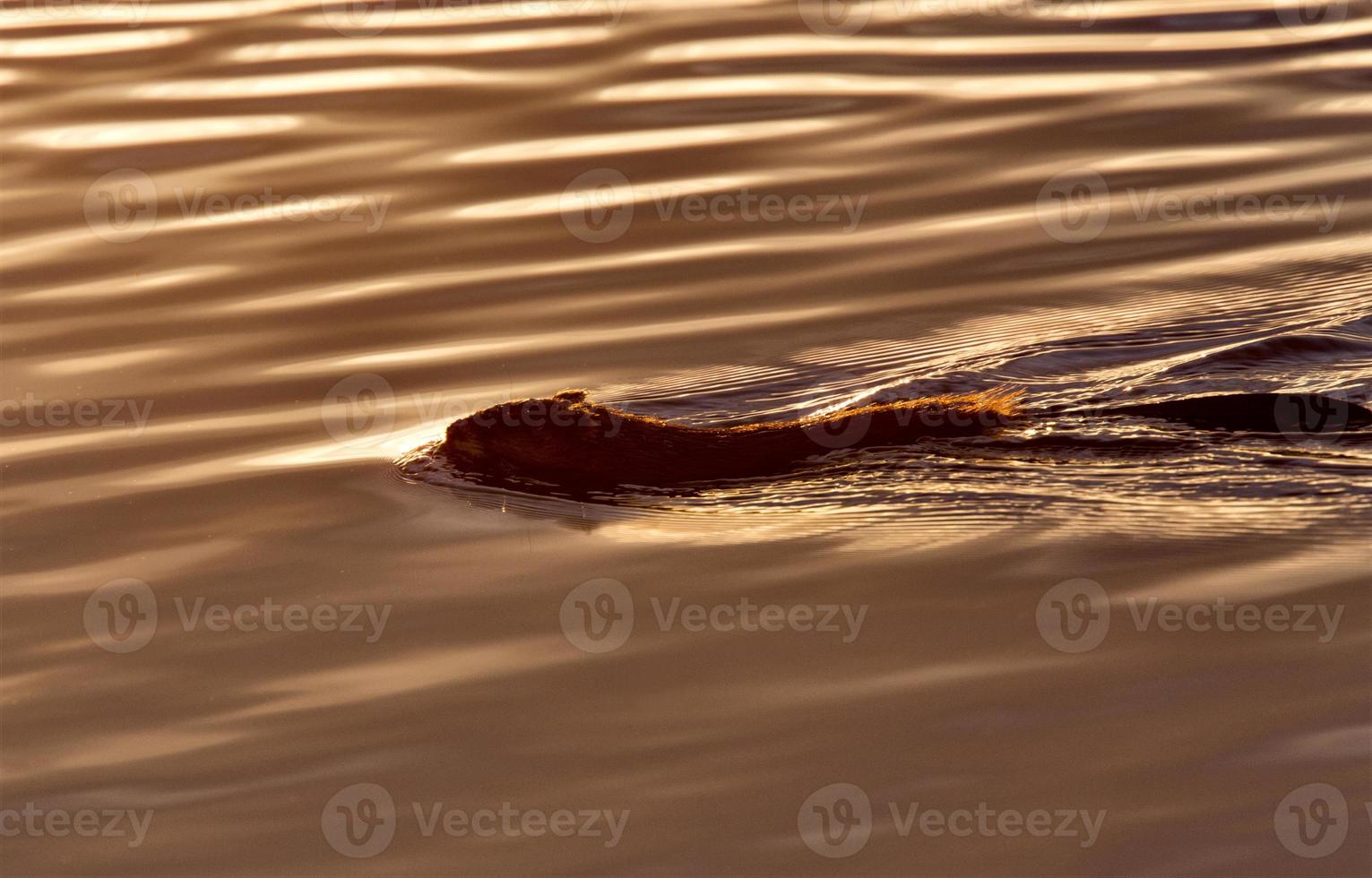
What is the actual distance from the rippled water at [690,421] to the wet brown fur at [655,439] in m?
0.13

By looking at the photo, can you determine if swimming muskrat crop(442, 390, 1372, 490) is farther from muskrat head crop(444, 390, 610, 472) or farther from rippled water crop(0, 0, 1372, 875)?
rippled water crop(0, 0, 1372, 875)

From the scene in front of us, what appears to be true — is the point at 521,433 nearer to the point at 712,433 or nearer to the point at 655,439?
the point at 655,439

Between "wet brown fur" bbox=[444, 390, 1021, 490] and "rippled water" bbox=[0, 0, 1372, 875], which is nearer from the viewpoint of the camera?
"rippled water" bbox=[0, 0, 1372, 875]

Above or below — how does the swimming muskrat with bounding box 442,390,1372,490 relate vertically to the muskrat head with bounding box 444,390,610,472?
below

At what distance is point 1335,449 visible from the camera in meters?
4.93

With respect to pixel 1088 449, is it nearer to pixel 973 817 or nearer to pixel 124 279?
pixel 973 817

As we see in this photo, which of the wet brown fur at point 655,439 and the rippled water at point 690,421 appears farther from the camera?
the wet brown fur at point 655,439

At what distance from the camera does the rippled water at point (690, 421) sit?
3.55 meters

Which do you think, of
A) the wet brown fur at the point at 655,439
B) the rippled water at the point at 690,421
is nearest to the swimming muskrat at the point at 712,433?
the wet brown fur at the point at 655,439

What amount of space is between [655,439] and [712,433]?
184 millimetres

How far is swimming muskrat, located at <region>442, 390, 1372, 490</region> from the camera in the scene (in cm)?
505

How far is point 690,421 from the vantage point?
546cm

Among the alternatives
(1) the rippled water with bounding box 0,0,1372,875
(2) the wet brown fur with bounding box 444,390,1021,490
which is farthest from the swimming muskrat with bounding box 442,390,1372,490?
(1) the rippled water with bounding box 0,0,1372,875

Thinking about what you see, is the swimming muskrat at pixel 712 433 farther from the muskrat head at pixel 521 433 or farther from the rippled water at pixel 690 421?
the rippled water at pixel 690 421
